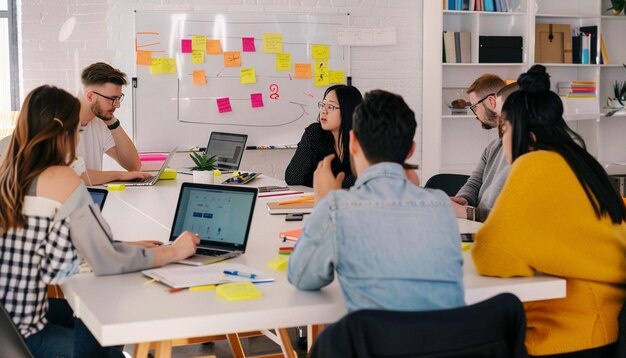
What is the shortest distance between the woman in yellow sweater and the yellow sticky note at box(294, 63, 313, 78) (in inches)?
162

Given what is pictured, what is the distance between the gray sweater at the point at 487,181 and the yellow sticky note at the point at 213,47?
2927mm

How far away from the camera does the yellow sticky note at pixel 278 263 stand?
7.04 feet

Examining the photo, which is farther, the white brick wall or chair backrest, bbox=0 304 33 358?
the white brick wall

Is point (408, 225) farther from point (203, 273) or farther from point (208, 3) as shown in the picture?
point (208, 3)

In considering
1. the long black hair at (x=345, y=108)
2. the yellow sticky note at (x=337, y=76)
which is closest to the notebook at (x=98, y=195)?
the long black hair at (x=345, y=108)

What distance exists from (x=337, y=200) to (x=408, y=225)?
0.16 meters

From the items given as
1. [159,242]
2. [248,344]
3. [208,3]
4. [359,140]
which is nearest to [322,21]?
[208,3]

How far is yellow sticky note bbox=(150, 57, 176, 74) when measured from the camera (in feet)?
19.3

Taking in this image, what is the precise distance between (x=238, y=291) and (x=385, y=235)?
1.34 feet

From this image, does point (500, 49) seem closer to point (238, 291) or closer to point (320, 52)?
point (320, 52)

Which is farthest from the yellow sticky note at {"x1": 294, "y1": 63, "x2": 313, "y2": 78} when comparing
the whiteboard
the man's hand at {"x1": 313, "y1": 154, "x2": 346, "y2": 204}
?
the man's hand at {"x1": 313, "y1": 154, "x2": 346, "y2": 204}

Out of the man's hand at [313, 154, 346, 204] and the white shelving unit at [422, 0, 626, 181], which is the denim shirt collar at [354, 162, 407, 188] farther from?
the white shelving unit at [422, 0, 626, 181]

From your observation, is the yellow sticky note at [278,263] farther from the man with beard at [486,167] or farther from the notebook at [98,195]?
the man with beard at [486,167]

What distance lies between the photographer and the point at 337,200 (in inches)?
67.2
